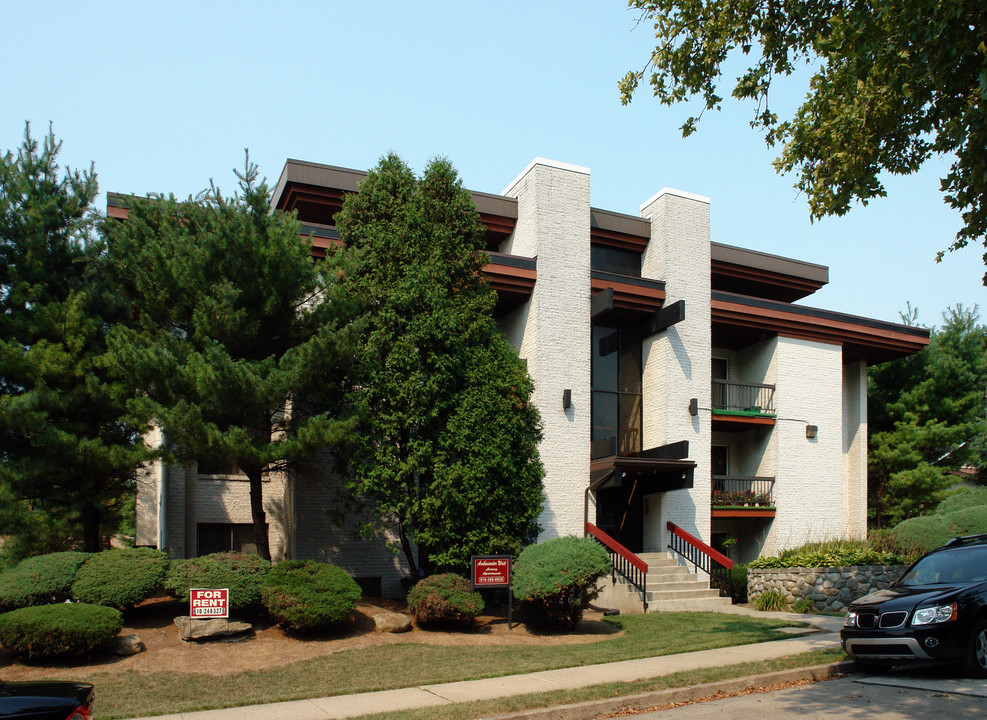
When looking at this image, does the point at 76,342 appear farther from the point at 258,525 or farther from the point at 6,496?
the point at 258,525

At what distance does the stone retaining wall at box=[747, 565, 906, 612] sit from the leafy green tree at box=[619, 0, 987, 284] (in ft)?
27.5

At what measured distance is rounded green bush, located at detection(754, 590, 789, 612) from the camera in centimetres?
1823

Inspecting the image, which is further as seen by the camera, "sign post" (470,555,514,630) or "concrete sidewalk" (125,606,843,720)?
"sign post" (470,555,514,630)

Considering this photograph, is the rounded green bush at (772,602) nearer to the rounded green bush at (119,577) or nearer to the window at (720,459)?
the window at (720,459)

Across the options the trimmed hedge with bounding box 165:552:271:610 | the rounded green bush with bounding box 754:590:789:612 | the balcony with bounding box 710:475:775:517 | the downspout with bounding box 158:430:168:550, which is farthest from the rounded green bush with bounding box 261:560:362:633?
the balcony with bounding box 710:475:775:517

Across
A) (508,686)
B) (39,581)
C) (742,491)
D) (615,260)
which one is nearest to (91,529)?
(39,581)

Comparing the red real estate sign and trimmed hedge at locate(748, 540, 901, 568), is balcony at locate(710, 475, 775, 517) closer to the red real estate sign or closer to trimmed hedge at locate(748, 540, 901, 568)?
trimmed hedge at locate(748, 540, 901, 568)

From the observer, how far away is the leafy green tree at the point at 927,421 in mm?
28766

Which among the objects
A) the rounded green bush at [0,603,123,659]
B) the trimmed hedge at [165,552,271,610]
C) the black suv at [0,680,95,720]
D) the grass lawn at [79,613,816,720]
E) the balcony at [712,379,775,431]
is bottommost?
the grass lawn at [79,613,816,720]

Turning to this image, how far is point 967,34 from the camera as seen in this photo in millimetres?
9773

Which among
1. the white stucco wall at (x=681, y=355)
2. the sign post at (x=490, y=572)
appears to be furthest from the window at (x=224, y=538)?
the white stucco wall at (x=681, y=355)

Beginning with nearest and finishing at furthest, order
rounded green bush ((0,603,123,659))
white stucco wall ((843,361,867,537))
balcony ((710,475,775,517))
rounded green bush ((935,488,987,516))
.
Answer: rounded green bush ((0,603,123,659)) < balcony ((710,475,775,517)) < rounded green bush ((935,488,987,516)) < white stucco wall ((843,361,867,537))

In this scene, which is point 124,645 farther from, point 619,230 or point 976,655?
point 619,230

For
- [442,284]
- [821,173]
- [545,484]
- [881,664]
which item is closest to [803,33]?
[821,173]
